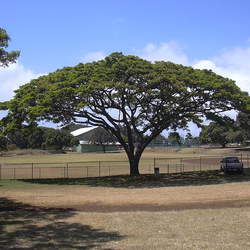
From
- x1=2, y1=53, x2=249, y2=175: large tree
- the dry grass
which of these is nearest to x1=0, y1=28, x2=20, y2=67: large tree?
x1=2, y1=53, x2=249, y2=175: large tree

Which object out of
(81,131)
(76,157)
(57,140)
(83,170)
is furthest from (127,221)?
(81,131)

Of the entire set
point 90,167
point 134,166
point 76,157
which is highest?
point 134,166

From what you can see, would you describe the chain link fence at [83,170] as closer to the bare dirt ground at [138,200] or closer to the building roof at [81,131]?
the bare dirt ground at [138,200]

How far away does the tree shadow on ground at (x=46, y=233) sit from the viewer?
10.6 metres

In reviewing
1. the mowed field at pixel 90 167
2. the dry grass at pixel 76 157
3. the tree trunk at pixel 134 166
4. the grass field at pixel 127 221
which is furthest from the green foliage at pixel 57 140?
the grass field at pixel 127 221

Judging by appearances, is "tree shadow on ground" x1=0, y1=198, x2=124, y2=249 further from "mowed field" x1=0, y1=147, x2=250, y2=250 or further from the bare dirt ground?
the bare dirt ground

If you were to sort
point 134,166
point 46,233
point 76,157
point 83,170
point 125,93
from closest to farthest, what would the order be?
point 46,233, point 125,93, point 134,166, point 83,170, point 76,157

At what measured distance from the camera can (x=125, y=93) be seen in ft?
102

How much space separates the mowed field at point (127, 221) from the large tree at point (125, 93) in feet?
30.4

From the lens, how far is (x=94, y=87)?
29.4 m

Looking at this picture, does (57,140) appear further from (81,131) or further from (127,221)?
(127,221)

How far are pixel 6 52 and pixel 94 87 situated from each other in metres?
14.1

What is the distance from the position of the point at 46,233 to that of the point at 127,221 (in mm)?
3301

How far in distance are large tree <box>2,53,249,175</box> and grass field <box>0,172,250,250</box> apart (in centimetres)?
927
